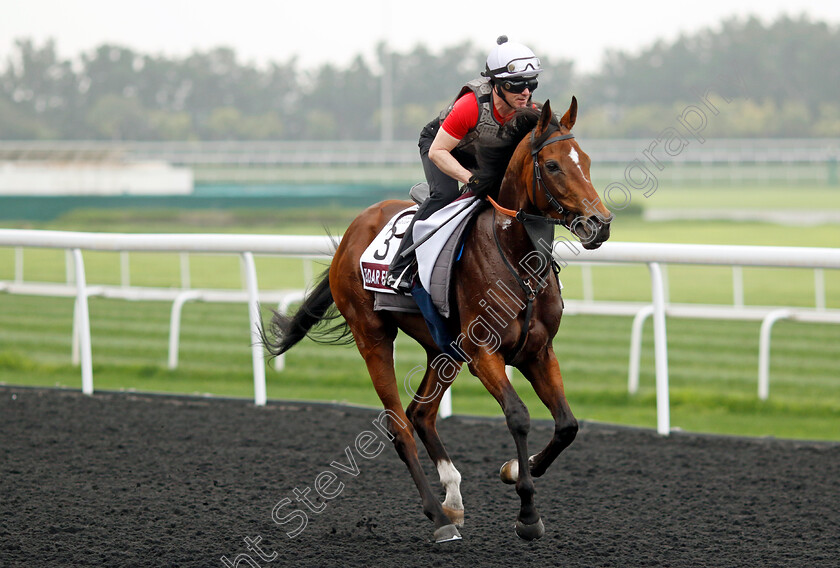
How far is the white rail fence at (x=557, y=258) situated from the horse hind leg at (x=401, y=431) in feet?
2.75

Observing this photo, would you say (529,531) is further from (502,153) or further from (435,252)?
(502,153)

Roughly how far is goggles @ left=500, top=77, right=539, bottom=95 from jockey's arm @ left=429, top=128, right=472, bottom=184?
0.26m

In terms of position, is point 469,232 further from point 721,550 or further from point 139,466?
point 139,466

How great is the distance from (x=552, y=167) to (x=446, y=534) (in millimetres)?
1306

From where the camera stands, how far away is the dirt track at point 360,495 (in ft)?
11.1

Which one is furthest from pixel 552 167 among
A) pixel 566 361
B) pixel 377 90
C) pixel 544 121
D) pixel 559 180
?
pixel 377 90

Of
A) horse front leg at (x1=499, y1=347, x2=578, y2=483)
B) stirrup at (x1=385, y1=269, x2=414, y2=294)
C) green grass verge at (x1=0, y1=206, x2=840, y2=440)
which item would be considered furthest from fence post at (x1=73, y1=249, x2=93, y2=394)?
horse front leg at (x1=499, y1=347, x2=578, y2=483)

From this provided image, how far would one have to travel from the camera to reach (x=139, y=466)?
459 cm

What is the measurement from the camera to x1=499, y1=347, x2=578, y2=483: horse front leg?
11.1ft

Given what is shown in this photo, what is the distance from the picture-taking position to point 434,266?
12.0 feet

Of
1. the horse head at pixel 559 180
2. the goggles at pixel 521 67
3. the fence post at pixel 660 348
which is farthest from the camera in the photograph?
the fence post at pixel 660 348

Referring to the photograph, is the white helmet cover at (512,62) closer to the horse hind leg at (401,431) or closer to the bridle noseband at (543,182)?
the bridle noseband at (543,182)

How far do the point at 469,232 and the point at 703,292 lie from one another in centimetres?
1074

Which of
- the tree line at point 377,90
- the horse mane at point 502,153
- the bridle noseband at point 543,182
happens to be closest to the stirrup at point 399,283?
the horse mane at point 502,153
